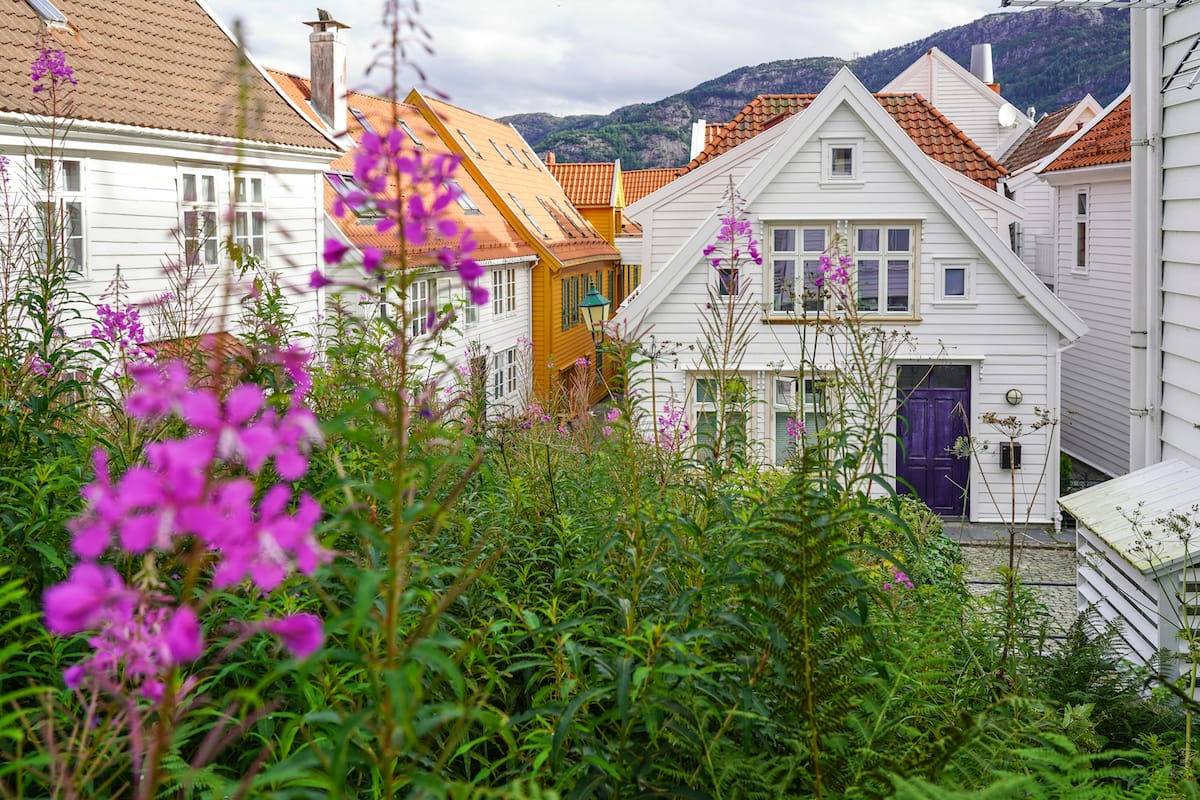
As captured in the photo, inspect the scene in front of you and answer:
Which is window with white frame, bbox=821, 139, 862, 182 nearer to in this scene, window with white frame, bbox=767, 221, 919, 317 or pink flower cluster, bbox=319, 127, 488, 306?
window with white frame, bbox=767, 221, 919, 317

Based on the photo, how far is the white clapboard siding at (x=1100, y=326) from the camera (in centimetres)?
1809

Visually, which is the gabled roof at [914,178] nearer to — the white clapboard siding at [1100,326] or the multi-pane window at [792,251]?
the multi-pane window at [792,251]

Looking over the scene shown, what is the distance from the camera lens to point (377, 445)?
1733mm

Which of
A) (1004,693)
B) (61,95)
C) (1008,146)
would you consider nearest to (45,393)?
(1004,693)

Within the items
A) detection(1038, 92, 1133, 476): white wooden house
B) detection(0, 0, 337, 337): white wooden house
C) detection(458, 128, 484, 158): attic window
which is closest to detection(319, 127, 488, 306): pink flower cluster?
detection(0, 0, 337, 337): white wooden house

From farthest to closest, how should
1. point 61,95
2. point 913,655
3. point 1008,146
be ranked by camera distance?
1. point 1008,146
2. point 61,95
3. point 913,655

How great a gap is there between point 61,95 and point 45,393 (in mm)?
9513

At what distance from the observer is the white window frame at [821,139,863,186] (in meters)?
16.3

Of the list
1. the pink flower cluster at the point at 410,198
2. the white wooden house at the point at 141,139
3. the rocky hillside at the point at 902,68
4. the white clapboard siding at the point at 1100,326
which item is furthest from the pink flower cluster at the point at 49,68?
the rocky hillside at the point at 902,68

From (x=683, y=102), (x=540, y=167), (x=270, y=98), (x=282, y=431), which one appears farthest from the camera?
(x=683, y=102)

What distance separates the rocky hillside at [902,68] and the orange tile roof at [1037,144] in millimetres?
38860

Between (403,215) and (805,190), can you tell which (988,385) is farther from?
(403,215)

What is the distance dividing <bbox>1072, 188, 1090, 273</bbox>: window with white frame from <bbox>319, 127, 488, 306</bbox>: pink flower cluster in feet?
68.9

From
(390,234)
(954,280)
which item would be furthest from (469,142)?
(954,280)
